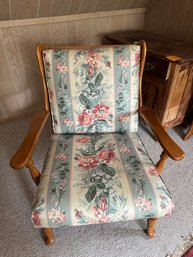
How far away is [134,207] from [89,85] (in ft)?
2.13

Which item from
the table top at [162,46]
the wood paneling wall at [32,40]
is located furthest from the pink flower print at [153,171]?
the wood paneling wall at [32,40]

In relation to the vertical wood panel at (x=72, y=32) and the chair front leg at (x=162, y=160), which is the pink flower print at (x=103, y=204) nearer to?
the chair front leg at (x=162, y=160)

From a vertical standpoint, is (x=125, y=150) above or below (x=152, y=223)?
above

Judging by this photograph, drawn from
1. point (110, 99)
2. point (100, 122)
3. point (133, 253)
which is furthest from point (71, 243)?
point (110, 99)

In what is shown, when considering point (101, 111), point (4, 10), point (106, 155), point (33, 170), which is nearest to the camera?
point (33, 170)

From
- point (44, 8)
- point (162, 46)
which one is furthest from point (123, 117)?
point (44, 8)

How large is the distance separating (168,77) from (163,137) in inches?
25.2

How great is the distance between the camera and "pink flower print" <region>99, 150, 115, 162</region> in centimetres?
103

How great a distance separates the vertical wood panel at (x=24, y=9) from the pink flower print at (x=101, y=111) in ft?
2.91

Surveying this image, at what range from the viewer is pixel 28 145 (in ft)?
2.95

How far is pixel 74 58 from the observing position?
1.05 m

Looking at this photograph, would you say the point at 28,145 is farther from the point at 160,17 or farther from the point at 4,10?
the point at 160,17

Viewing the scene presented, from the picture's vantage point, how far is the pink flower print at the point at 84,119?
45.4 inches

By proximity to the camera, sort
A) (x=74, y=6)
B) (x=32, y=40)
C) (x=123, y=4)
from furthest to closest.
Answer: (x=123, y=4) → (x=32, y=40) → (x=74, y=6)
